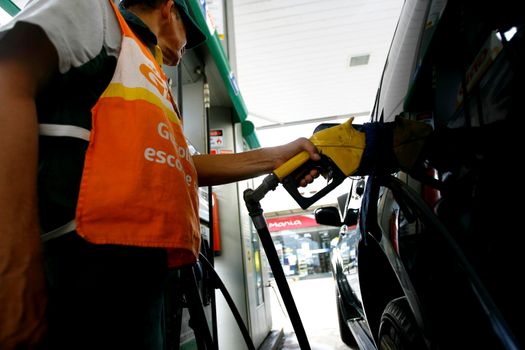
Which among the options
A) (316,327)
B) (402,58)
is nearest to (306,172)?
(402,58)

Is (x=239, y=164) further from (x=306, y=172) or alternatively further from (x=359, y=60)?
(x=359, y=60)

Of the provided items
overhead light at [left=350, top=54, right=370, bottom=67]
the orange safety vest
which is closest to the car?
the orange safety vest

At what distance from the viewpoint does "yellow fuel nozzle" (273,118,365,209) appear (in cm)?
111

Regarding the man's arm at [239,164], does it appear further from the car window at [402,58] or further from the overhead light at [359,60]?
the overhead light at [359,60]

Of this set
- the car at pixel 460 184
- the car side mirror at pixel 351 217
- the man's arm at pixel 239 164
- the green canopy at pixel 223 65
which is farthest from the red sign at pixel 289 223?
the car at pixel 460 184

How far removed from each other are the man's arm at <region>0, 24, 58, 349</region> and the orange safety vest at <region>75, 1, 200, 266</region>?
9 centimetres

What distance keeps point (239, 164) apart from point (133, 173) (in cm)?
65

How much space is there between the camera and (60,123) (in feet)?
2.36

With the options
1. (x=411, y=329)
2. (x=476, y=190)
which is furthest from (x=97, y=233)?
(x=411, y=329)

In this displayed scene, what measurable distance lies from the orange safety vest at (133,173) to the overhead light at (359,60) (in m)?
5.36

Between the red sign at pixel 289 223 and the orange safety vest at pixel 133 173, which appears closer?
the orange safety vest at pixel 133 173

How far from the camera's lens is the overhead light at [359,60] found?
5.62 m

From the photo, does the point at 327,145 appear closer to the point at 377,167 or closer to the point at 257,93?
the point at 377,167

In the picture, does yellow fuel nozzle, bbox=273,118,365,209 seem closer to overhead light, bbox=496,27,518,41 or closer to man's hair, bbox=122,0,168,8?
overhead light, bbox=496,27,518,41
